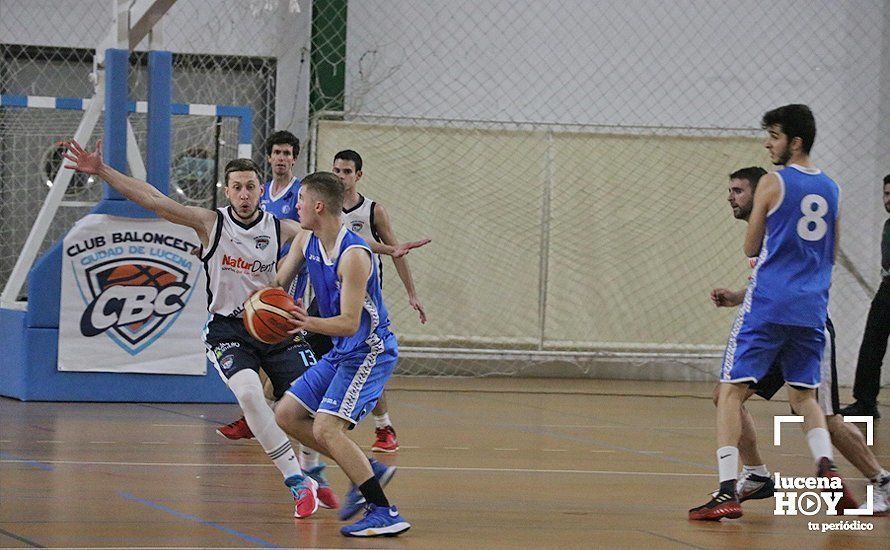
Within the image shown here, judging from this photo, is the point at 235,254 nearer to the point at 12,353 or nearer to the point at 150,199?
the point at 150,199

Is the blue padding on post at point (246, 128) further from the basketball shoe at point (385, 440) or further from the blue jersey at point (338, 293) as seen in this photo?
the blue jersey at point (338, 293)

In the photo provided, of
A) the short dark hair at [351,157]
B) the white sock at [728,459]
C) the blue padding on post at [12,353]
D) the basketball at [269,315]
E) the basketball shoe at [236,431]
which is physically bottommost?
the basketball shoe at [236,431]

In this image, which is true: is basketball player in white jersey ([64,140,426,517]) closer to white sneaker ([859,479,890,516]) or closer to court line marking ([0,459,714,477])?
court line marking ([0,459,714,477])

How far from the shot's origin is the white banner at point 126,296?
957cm

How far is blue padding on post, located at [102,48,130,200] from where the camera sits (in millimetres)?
9633

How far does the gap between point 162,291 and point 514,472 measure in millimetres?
3805

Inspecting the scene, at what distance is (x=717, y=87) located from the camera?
13508 millimetres

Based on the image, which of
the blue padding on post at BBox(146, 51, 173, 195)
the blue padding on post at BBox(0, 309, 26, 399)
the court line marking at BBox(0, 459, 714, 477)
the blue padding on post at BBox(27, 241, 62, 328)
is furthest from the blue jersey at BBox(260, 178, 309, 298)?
the blue padding on post at BBox(0, 309, 26, 399)

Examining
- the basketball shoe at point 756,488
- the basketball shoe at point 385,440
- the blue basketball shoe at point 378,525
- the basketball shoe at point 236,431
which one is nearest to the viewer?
the blue basketball shoe at point 378,525

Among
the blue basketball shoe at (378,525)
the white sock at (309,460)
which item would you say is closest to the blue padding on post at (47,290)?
the white sock at (309,460)

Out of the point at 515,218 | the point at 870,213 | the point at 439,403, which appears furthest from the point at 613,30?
the point at 439,403

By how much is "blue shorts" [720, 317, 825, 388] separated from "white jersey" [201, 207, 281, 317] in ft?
7.93

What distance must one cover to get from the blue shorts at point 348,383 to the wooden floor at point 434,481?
1.60 feet

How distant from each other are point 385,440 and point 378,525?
2.80 m
